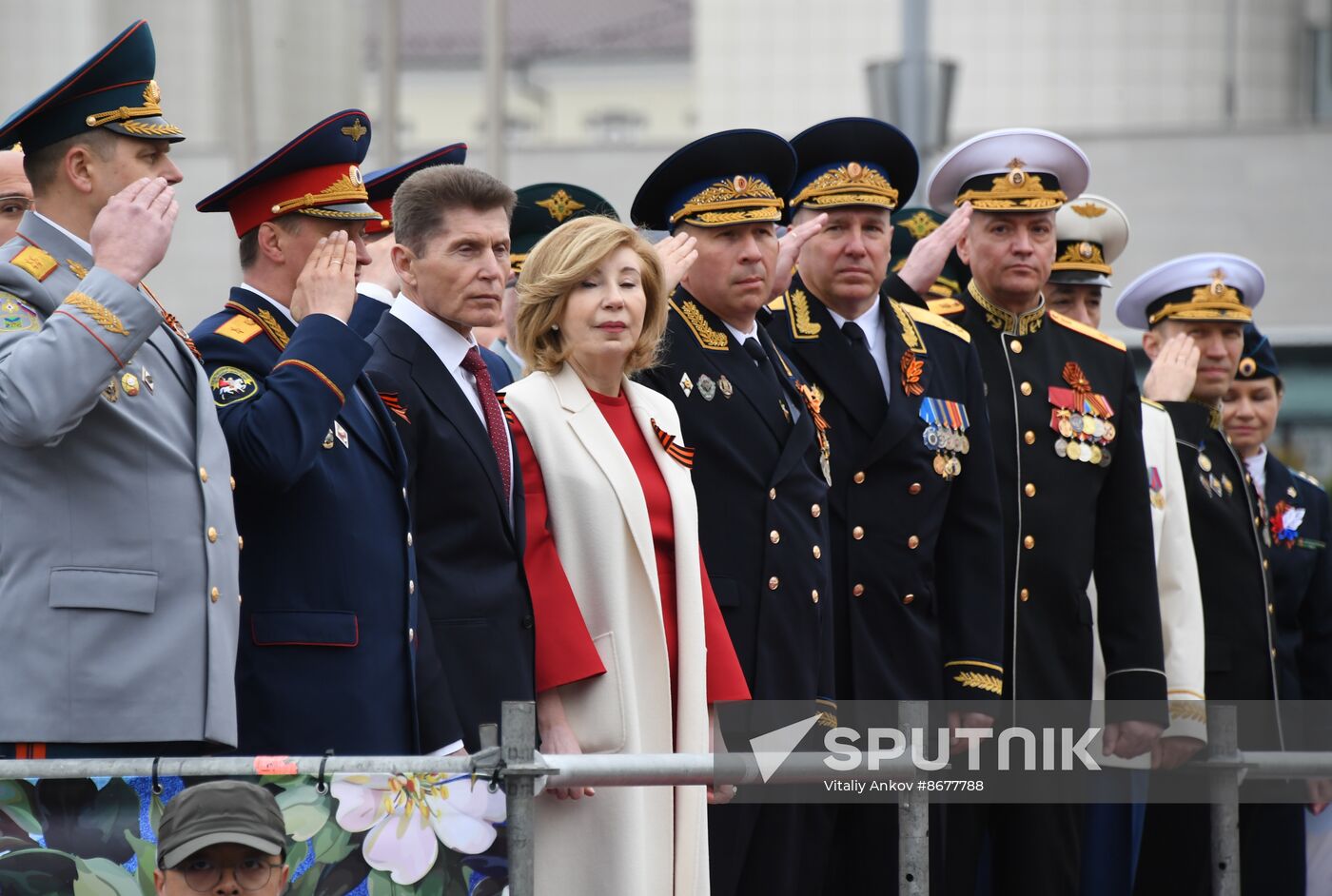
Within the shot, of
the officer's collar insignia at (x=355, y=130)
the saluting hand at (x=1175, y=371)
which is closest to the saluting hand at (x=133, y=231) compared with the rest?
the officer's collar insignia at (x=355, y=130)

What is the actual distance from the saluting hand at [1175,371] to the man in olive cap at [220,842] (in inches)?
160

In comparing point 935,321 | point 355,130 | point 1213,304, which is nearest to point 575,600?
point 355,130

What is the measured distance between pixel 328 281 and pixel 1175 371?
135 inches

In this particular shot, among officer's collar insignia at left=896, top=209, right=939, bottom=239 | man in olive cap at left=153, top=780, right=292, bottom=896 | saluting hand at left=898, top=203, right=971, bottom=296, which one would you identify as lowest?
man in olive cap at left=153, top=780, right=292, bottom=896

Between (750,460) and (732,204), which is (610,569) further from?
(732,204)

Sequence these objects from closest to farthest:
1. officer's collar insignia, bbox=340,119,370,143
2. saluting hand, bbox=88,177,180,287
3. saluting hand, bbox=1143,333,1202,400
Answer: saluting hand, bbox=88,177,180,287 → officer's collar insignia, bbox=340,119,370,143 → saluting hand, bbox=1143,333,1202,400

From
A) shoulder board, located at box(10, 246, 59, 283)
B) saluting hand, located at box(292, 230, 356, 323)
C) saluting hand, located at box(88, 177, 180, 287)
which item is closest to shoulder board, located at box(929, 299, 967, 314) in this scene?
saluting hand, located at box(292, 230, 356, 323)

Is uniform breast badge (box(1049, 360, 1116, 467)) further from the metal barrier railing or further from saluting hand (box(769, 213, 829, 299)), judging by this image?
the metal barrier railing

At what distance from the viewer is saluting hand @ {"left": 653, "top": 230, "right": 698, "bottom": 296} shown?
Result: 16.7 ft

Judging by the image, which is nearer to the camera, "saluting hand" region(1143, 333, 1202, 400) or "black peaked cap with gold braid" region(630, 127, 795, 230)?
"black peaked cap with gold braid" region(630, 127, 795, 230)

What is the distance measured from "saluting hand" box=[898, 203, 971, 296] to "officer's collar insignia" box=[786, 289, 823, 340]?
67cm

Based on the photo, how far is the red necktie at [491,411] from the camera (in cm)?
463

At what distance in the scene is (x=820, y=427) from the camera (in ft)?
17.4

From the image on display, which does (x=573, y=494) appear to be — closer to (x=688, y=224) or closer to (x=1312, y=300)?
(x=688, y=224)
